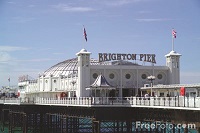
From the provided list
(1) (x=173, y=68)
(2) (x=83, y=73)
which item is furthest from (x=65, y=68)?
(1) (x=173, y=68)

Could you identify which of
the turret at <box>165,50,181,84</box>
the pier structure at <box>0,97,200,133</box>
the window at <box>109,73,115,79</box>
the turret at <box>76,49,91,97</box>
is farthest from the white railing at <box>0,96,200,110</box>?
the turret at <box>165,50,181,84</box>

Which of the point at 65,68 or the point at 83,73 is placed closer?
the point at 83,73

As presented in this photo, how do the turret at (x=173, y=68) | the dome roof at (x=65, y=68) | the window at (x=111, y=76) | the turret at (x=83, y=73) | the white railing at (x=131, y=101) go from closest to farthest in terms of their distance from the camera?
the white railing at (x=131, y=101) < the turret at (x=83, y=73) < the window at (x=111, y=76) < the turret at (x=173, y=68) < the dome roof at (x=65, y=68)

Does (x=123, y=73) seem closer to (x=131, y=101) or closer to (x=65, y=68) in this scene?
(x=131, y=101)

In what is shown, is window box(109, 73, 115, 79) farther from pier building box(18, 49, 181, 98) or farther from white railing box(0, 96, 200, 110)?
white railing box(0, 96, 200, 110)

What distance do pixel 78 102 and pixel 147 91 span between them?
15.2 m

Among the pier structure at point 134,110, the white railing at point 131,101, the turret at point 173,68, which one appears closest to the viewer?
the white railing at point 131,101

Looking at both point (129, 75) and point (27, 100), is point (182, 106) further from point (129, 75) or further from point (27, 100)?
point (27, 100)

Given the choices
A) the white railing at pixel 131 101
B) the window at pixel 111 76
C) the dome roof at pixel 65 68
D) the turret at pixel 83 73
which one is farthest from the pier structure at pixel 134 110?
the dome roof at pixel 65 68

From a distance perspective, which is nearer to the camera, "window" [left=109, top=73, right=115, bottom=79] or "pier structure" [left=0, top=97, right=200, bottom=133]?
"pier structure" [left=0, top=97, right=200, bottom=133]

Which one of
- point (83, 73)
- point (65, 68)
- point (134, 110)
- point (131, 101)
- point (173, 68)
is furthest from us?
point (65, 68)

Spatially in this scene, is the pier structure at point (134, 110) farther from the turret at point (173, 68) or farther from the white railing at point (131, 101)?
the turret at point (173, 68)

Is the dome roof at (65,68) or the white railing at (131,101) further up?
the dome roof at (65,68)

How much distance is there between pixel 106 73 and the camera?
6694cm
